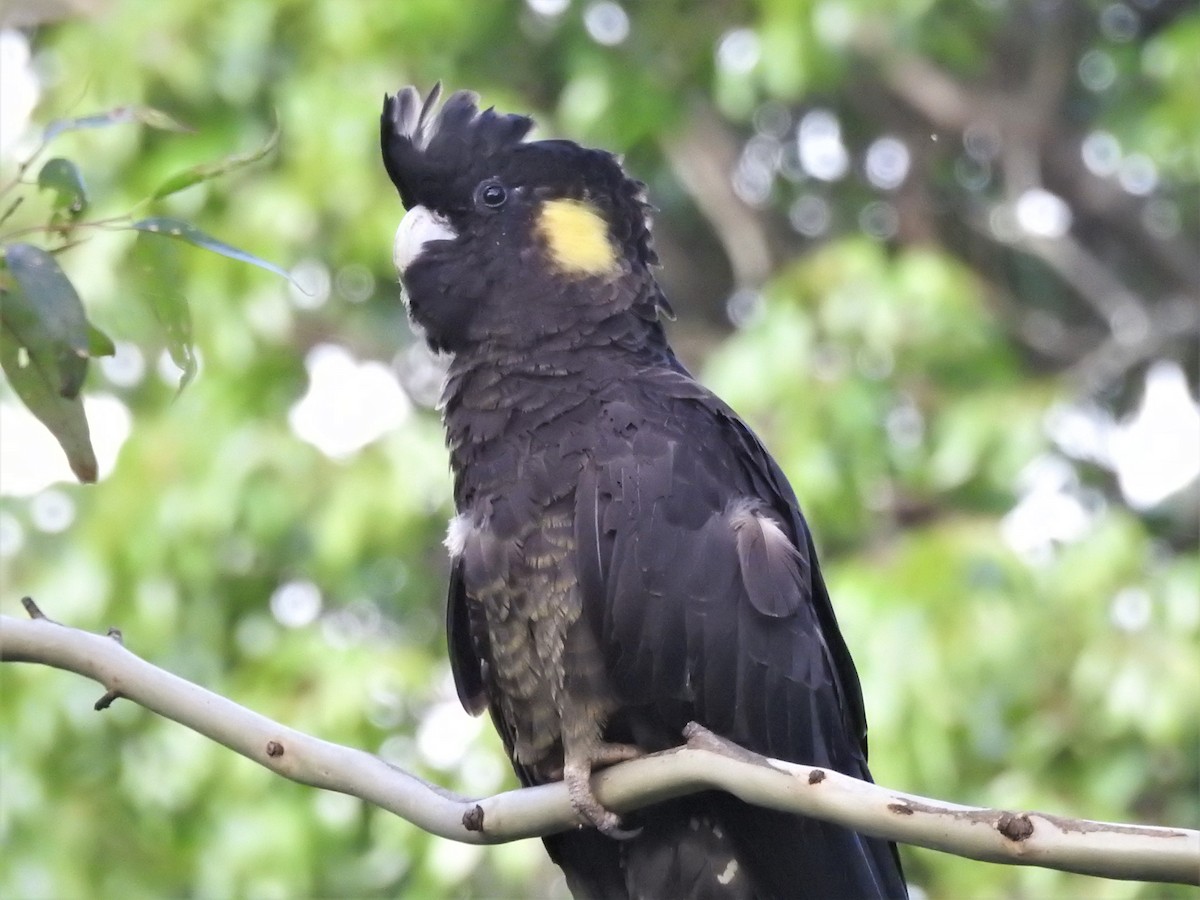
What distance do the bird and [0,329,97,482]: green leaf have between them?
62 cm

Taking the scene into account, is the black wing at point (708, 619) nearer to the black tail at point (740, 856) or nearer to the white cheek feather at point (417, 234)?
the black tail at point (740, 856)

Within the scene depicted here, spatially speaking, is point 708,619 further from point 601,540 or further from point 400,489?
point 400,489

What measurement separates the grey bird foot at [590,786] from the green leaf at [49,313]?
739mm

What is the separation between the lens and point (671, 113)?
13.4ft

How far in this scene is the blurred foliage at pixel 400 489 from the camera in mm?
3469

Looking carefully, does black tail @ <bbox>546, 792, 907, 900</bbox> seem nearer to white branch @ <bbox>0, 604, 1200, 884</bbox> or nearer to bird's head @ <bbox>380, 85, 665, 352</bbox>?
white branch @ <bbox>0, 604, 1200, 884</bbox>

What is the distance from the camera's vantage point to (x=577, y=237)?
2.24m

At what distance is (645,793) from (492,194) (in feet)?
3.07

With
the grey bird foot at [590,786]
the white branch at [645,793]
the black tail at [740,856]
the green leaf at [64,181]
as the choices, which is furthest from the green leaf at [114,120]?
the black tail at [740,856]

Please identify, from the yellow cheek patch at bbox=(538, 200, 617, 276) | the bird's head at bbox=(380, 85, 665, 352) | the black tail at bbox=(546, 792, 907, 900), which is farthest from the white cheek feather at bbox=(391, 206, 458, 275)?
the black tail at bbox=(546, 792, 907, 900)

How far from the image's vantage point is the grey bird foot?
1845 mm

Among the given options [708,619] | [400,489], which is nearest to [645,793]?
[708,619]

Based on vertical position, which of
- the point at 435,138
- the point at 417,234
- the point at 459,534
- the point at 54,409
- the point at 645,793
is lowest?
the point at 645,793

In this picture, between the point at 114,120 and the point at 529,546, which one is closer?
the point at 114,120
